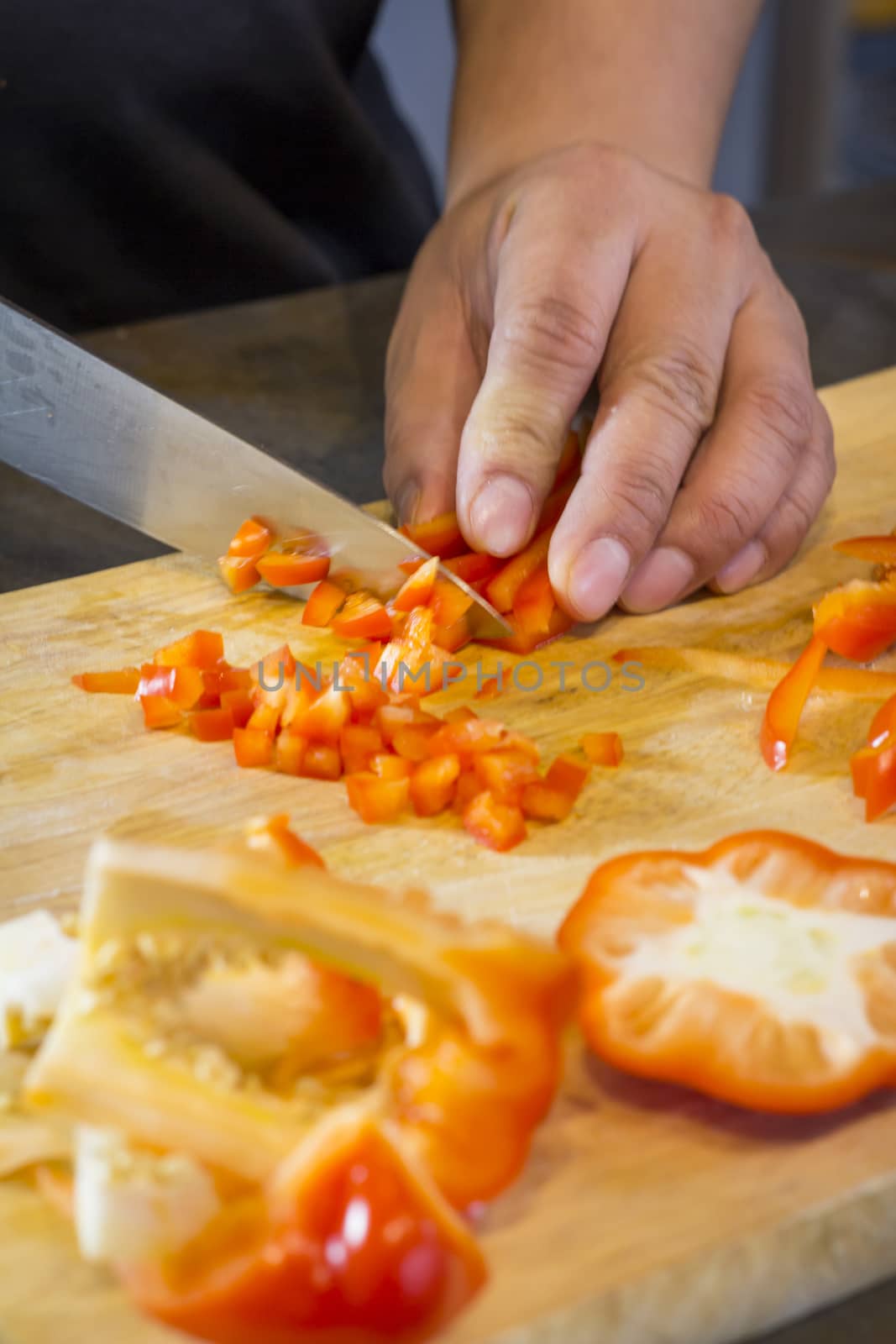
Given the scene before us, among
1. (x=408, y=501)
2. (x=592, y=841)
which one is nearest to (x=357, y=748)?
(x=592, y=841)

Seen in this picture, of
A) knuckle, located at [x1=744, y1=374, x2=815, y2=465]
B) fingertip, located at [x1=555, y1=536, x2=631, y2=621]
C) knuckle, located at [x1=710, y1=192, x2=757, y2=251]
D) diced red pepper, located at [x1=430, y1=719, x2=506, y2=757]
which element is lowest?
diced red pepper, located at [x1=430, y1=719, x2=506, y2=757]

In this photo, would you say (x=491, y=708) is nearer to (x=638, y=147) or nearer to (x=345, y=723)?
(x=345, y=723)

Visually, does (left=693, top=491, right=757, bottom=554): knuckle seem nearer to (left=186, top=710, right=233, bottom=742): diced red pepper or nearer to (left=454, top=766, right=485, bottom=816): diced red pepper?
(left=454, top=766, right=485, bottom=816): diced red pepper

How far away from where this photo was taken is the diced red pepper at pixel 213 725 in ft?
6.17

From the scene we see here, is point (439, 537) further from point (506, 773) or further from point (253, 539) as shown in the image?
point (506, 773)

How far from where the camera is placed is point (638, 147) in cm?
267

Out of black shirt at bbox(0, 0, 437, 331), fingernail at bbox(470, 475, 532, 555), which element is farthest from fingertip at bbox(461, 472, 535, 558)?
black shirt at bbox(0, 0, 437, 331)

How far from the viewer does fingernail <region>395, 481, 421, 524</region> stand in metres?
2.22

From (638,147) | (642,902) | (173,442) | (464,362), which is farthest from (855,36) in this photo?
(642,902)

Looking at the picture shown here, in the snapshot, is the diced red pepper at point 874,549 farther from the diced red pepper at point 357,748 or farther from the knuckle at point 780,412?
the diced red pepper at point 357,748

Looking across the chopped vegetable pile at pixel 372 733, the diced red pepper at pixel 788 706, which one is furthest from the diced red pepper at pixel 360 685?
the diced red pepper at pixel 788 706

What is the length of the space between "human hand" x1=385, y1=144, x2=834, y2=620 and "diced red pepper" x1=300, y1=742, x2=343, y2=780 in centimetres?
Answer: 42

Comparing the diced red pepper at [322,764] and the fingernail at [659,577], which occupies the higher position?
the fingernail at [659,577]

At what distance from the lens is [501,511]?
201cm
